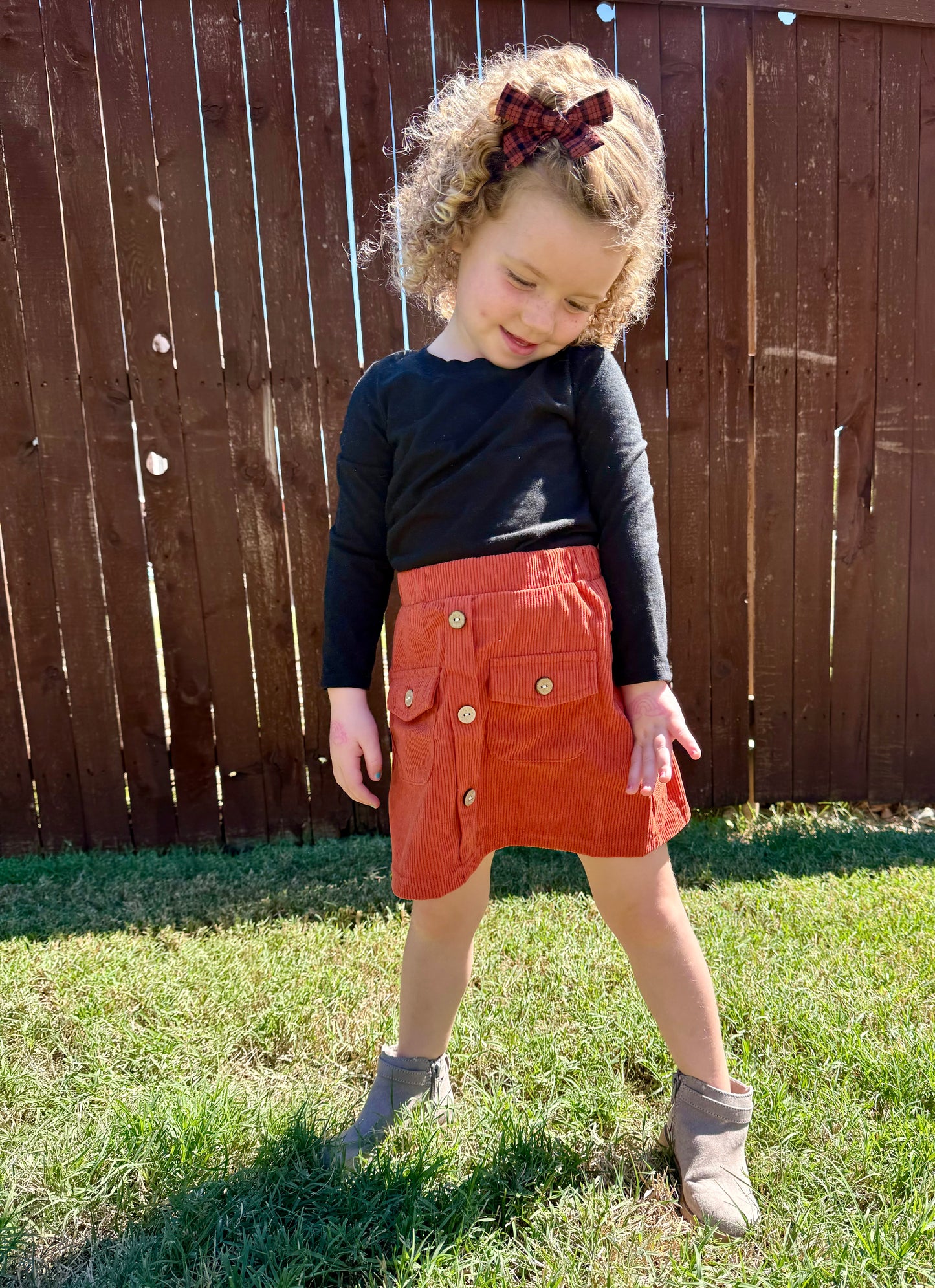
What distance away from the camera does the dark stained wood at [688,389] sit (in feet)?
9.89

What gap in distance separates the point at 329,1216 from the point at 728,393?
108 inches

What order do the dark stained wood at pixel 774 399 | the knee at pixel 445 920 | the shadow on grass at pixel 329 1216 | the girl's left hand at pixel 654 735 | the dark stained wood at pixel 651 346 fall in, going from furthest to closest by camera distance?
the dark stained wood at pixel 774 399 → the dark stained wood at pixel 651 346 → the knee at pixel 445 920 → the girl's left hand at pixel 654 735 → the shadow on grass at pixel 329 1216

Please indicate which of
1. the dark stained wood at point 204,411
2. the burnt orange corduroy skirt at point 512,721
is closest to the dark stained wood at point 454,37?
the dark stained wood at point 204,411

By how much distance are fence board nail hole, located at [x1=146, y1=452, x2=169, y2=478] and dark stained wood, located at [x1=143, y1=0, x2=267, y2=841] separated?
8cm

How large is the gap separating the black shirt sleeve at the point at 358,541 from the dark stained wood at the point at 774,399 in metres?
2.05

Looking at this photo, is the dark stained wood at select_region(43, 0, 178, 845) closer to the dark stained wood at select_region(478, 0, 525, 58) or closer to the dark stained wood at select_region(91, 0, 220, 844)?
the dark stained wood at select_region(91, 0, 220, 844)

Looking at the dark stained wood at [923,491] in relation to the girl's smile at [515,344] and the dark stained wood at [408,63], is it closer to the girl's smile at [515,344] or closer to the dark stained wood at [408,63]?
the dark stained wood at [408,63]

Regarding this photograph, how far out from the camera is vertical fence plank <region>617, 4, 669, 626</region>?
297 cm

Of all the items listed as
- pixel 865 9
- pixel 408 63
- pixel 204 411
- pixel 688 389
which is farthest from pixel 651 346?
pixel 204 411

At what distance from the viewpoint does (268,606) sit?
10.5 ft

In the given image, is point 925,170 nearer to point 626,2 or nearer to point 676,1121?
point 626,2

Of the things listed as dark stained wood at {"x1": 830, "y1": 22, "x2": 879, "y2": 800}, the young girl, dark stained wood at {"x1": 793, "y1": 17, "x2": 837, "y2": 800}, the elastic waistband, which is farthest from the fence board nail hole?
dark stained wood at {"x1": 830, "y1": 22, "x2": 879, "y2": 800}

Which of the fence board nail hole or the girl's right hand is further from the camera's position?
the fence board nail hole

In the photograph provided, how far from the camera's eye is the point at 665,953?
1551 millimetres
